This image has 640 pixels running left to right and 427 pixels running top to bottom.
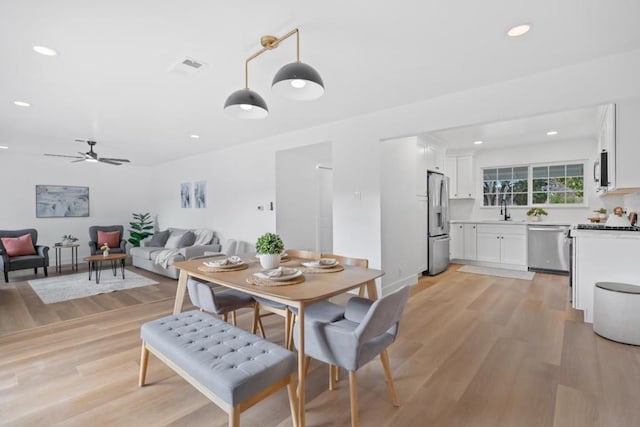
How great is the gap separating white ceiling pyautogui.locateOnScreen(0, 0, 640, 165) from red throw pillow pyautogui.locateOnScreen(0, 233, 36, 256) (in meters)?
2.99

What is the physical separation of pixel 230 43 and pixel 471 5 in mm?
1641

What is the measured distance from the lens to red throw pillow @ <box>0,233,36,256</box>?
5.46m

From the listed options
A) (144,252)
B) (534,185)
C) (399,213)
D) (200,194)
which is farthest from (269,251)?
(534,185)

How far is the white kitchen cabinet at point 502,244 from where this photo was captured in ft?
18.7

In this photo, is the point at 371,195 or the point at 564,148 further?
the point at 564,148

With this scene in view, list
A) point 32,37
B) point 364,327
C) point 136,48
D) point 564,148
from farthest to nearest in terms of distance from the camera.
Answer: point 564,148
point 136,48
point 32,37
point 364,327

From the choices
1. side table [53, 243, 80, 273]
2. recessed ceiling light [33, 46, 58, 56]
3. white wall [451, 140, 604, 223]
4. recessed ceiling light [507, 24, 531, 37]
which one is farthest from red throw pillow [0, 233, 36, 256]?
white wall [451, 140, 604, 223]

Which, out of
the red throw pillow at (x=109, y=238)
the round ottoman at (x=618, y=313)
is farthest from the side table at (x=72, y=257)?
the round ottoman at (x=618, y=313)

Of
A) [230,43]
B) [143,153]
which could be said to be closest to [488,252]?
[230,43]

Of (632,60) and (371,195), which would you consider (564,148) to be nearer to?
A: (632,60)

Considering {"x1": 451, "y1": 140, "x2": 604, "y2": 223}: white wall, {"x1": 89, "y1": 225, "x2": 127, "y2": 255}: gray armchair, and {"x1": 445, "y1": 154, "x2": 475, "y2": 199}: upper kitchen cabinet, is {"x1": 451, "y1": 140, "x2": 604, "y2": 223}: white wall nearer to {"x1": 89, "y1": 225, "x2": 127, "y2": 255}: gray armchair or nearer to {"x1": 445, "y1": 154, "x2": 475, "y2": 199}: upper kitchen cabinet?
{"x1": 445, "y1": 154, "x2": 475, "y2": 199}: upper kitchen cabinet

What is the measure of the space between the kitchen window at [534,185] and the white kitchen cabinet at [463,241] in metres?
0.83

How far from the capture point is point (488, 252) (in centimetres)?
604

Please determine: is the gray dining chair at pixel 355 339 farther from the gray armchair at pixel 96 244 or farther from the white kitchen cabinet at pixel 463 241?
the gray armchair at pixel 96 244
